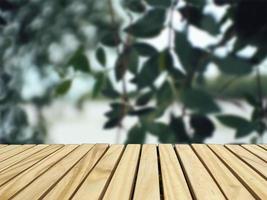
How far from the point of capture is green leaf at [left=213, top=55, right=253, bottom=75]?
5.99 ft

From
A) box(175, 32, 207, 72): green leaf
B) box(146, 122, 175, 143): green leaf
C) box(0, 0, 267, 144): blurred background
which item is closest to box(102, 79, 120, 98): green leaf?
box(0, 0, 267, 144): blurred background

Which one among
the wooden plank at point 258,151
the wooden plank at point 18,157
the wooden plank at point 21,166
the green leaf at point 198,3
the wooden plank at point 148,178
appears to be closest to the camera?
the wooden plank at point 148,178

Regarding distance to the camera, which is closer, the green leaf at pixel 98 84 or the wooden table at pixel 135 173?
the wooden table at pixel 135 173

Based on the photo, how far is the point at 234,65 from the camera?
184 centimetres

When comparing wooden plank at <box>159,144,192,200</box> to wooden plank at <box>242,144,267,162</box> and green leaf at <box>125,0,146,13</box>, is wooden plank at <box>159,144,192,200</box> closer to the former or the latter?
wooden plank at <box>242,144,267,162</box>

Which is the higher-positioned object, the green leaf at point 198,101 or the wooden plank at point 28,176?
the green leaf at point 198,101

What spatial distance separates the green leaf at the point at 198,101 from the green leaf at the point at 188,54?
103 millimetres

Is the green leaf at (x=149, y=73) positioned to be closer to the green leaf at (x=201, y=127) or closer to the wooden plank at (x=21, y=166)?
the green leaf at (x=201, y=127)

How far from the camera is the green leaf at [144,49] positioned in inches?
73.2

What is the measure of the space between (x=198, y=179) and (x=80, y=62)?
1069 mm

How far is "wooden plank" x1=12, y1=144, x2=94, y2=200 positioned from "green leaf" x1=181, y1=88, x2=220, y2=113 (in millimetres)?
598

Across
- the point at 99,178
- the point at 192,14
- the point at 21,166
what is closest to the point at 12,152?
the point at 21,166

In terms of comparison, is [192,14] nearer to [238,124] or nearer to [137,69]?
[137,69]

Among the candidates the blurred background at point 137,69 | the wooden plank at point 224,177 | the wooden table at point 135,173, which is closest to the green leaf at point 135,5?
the blurred background at point 137,69
